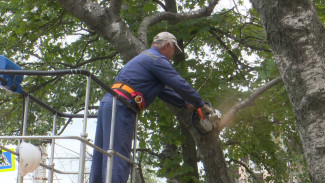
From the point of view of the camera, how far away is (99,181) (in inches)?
154

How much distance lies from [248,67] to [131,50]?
4063mm

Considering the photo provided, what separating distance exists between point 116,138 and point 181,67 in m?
4.58

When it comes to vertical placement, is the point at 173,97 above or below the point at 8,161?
above

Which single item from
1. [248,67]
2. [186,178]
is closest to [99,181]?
[186,178]

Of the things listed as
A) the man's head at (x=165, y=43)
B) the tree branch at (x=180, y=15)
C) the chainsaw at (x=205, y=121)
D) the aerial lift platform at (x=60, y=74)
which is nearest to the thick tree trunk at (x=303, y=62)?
the aerial lift platform at (x=60, y=74)

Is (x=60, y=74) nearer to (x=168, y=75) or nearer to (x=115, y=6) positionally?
(x=168, y=75)

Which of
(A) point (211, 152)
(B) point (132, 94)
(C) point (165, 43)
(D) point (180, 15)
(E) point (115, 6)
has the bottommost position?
(A) point (211, 152)

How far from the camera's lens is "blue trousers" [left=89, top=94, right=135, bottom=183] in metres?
3.54

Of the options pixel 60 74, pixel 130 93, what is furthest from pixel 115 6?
pixel 60 74

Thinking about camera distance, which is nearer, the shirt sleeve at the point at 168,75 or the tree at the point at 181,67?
the shirt sleeve at the point at 168,75

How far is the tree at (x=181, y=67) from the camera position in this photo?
5594mm

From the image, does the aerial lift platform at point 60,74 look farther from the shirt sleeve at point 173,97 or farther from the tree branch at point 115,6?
the tree branch at point 115,6

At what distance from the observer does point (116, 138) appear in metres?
3.62

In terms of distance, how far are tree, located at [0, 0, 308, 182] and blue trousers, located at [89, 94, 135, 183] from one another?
164 cm
